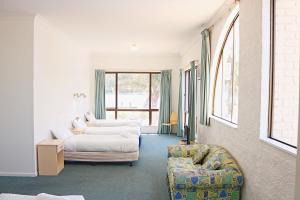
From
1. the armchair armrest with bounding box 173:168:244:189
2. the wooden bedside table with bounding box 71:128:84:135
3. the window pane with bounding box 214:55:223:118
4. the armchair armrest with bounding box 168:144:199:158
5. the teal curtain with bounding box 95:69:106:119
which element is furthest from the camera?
the teal curtain with bounding box 95:69:106:119

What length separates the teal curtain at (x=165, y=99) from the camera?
8.48 m

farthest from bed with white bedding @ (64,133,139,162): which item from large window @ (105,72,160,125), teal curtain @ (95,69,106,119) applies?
large window @ (105,72,160,125)

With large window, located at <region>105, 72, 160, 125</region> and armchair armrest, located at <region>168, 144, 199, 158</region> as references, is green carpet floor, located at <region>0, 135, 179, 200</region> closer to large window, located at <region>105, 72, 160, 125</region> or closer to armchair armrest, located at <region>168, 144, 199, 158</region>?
armchair armrest, located at <region>168, 144, 199, 158</region>

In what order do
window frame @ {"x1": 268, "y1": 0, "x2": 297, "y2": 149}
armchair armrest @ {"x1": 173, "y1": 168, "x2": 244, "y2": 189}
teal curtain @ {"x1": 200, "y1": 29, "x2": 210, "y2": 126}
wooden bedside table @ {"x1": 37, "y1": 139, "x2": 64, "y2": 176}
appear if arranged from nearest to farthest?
window frame @ {"x1": 268, "y1": 0, "x2": 297, "y2": 149} < armchair armrest @ {"x1": 173, "y1": 168, "x2": 244, "y2": 189} < wooden bedside table @ {"x1": 37, "y1": 139, "x2": 64, "y2": 176} < teal curtain @ {"x1": 200, "y1": 29, "x2": 210, "y2": 126}

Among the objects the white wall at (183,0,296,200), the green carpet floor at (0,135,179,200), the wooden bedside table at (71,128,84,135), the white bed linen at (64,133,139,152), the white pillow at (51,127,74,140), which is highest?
the white wall at (183,0,296,200)

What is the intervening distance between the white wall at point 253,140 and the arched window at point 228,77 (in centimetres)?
69

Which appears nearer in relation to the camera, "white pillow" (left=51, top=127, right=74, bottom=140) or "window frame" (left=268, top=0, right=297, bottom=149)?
"window frame" (left=268, top=0, right=297, bottom=149)

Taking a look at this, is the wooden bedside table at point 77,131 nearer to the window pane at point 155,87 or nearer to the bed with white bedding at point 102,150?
the bed with white bedding at point 102,150

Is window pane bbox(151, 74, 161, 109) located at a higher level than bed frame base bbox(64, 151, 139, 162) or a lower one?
higher

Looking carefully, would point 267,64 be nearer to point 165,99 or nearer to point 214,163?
point 214,163

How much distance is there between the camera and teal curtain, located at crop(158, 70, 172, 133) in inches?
Answer: 334

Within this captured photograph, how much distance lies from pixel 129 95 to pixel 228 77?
503 centimetres

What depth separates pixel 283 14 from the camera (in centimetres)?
235

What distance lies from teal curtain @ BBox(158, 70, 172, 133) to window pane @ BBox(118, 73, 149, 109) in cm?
58
